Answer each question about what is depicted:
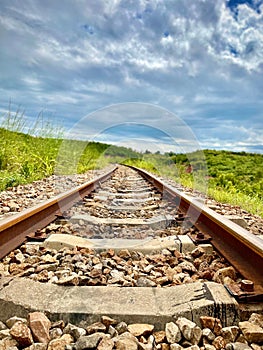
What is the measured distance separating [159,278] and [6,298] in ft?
2.90

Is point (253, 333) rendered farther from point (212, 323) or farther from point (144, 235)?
point (144, 235)

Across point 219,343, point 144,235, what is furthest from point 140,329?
point 144,235

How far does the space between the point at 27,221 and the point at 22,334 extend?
164 centimetres

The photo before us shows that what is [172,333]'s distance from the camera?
4.92 feet

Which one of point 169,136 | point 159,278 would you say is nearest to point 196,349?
point 159,278

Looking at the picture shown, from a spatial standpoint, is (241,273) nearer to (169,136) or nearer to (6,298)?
(6,298)

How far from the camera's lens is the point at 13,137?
7.60m

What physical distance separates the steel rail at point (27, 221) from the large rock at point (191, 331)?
1.39 meters

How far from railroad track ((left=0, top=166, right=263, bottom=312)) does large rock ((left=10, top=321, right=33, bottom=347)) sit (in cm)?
51

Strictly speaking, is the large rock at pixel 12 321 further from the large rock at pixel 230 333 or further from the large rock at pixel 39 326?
the large rock at pixel 230 333

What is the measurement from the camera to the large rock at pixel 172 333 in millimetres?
1482

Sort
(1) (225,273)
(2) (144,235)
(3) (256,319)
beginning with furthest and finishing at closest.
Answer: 1. (2) (144,235)
2. (1) (225,273)
3. (3) (256,319)

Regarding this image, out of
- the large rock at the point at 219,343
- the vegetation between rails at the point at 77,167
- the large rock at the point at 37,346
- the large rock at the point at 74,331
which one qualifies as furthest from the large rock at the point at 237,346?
the vegetation between rails at the point at 77,167

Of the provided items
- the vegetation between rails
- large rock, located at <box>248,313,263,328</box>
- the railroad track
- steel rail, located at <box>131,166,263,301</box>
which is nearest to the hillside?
the vegetation between rails
